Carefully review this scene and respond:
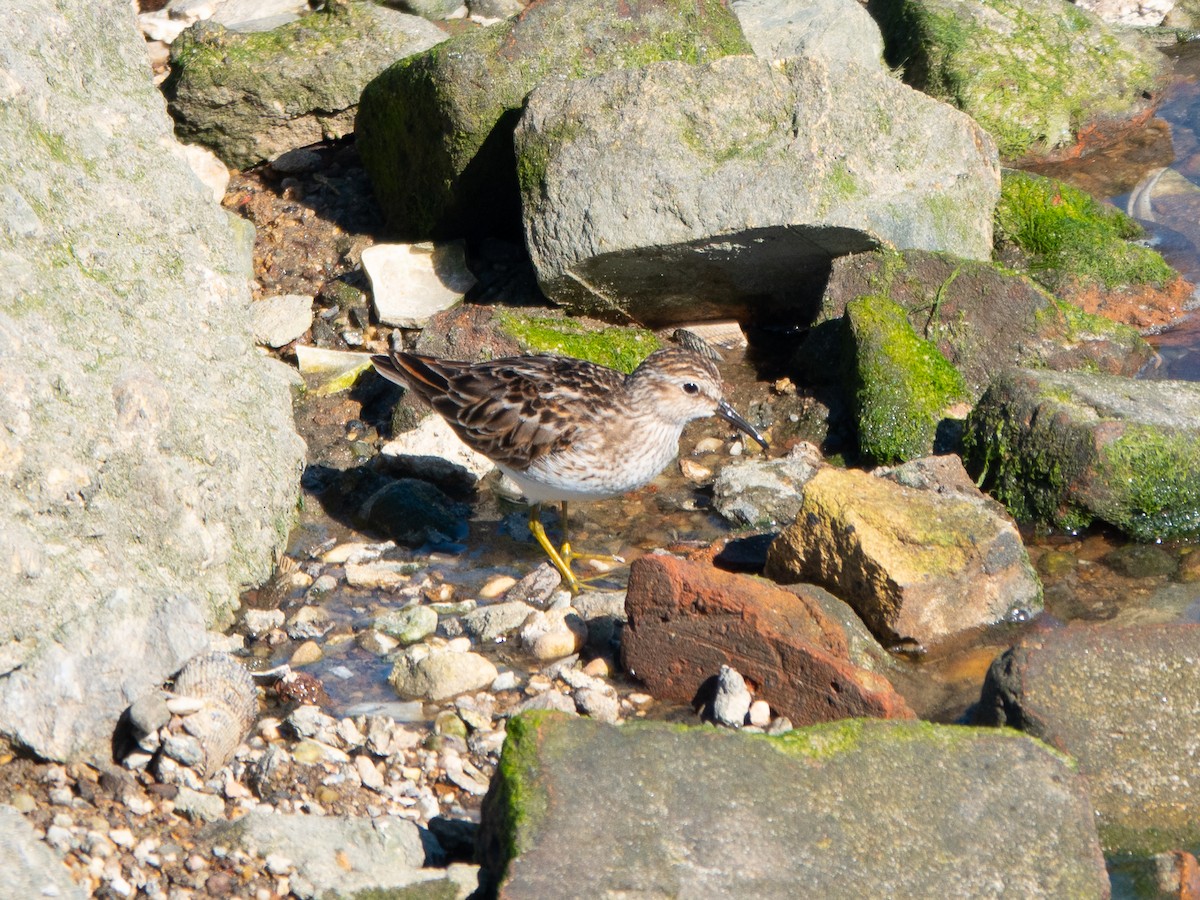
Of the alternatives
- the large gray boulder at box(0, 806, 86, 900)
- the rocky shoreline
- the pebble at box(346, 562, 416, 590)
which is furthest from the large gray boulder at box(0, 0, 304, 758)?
the large gray boulder at box(0, 806, 86, 900)

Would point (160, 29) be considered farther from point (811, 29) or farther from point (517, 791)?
point (517, 791)

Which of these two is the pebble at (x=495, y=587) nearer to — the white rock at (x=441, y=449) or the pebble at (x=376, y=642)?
the pebble at (x=376, y=642)

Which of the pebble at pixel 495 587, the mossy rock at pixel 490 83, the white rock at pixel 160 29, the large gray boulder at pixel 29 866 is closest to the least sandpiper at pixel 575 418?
the pebble at pixel 495 587

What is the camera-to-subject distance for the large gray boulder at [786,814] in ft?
12.9

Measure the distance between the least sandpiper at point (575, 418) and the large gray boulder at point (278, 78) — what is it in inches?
141

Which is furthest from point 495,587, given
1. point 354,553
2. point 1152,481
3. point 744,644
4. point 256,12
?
point 256,12

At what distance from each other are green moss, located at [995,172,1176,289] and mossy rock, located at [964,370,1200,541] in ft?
7.08

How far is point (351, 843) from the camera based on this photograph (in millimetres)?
4461

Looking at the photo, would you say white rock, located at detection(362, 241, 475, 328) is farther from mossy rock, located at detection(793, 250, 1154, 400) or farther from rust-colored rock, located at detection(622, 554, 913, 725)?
rust-colored rock, located at detection(622, 554, 913, 725)

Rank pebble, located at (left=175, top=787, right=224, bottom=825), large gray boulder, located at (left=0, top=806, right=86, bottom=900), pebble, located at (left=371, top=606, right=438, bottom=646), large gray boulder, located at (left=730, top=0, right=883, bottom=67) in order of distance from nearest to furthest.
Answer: large gray boulder, located at (left=0, top=806, right=86, bottom=900)
pebble, located at (left=175, top=787, right=224, bottom=825)
pebble, located at (left=371, top=606, right=438, bottom=646)
large gray boulder, located at (left=730, top=0, right=883, bottom=67)

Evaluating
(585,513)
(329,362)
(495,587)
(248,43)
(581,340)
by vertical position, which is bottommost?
(585,513)

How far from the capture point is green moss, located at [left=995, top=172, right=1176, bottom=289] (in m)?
9.41

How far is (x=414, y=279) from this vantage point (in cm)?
901

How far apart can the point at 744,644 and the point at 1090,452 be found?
2.51 metres
